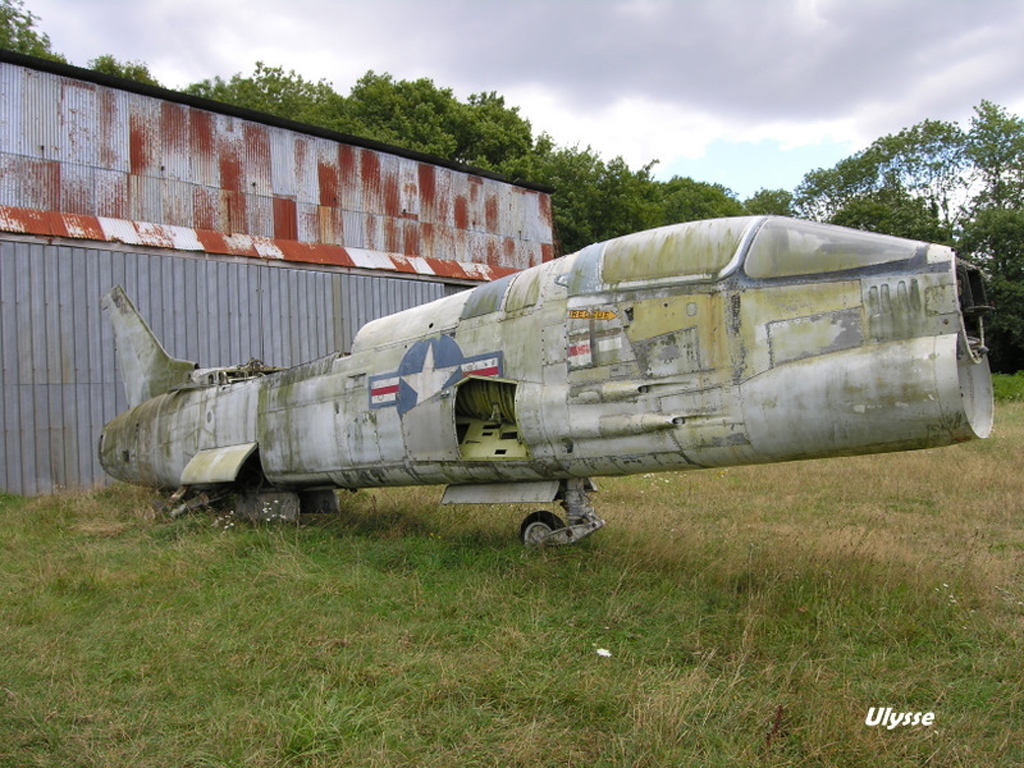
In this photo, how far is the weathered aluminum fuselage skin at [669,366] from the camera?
501 cm

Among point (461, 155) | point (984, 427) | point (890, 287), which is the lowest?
point (984, 427)

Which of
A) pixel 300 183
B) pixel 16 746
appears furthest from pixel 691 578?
pixel 300 183

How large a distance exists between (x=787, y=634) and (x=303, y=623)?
147 inches

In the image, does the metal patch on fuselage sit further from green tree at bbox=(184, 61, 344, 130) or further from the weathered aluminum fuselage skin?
green tree at bbox=(184, 61, 344, 130)

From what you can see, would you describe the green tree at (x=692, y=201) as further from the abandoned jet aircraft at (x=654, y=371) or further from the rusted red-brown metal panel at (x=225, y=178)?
the abandoned jet aircraft at (x=654, y=371)

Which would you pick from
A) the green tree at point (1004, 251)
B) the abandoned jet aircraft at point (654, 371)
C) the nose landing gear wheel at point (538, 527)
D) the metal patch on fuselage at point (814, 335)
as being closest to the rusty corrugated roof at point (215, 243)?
the abandoned jet aircraft at point (654, 371)

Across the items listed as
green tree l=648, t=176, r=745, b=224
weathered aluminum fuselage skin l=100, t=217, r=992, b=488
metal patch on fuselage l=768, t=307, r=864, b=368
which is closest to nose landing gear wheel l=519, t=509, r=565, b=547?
weathered aluminum fuselage skin l=100, t=217, r=992, b=488

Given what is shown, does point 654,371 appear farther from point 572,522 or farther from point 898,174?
point 898,174

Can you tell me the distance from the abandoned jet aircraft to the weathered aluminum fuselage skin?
1 centimetres

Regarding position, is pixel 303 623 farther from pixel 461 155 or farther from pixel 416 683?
pixel 461 155

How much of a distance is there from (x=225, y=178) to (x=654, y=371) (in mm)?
13897

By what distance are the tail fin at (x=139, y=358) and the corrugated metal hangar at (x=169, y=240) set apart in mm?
1522

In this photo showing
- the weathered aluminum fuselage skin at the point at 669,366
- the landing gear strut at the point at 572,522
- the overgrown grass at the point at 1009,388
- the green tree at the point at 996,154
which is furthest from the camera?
the green tree at the point at 996,154

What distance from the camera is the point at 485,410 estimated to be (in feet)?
24.8
